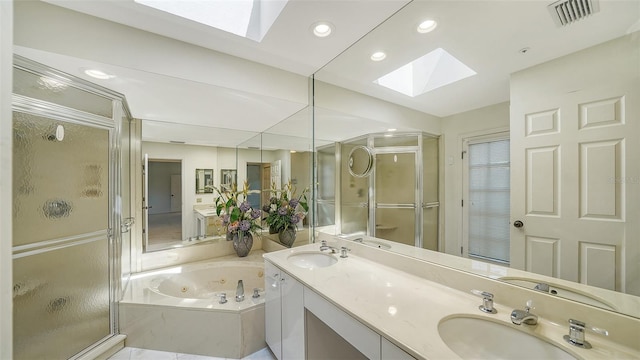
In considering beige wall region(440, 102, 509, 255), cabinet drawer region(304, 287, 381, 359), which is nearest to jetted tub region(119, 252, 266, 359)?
cabinet drawer region(304, 287, 381, 359)

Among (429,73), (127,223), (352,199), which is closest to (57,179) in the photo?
(127,223)

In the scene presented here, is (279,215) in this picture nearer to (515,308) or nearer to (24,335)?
(24,335)

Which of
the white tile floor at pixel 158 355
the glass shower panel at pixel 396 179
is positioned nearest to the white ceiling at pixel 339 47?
the glass shower panel at pixel 396 179

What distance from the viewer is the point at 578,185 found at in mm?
787

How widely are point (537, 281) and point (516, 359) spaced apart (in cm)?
32

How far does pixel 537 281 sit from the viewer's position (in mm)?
896

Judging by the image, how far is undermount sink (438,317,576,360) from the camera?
752 mm

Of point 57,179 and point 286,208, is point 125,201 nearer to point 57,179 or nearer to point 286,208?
point 57,179

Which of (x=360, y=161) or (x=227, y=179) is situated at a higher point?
(x=360, y=161)

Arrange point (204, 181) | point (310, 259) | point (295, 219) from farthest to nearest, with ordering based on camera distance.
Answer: point (204, 181), point (295, 219), point (310, 259)

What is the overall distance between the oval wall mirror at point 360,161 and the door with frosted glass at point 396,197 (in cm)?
10

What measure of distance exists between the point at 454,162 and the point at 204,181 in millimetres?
2703

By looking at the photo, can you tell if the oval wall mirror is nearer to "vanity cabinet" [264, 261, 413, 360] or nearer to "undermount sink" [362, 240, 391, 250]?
"undermount sink" [362, 240, 391, 250]

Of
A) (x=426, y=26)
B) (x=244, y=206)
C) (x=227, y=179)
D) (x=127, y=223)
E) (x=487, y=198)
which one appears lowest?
(x=127, y=223)
